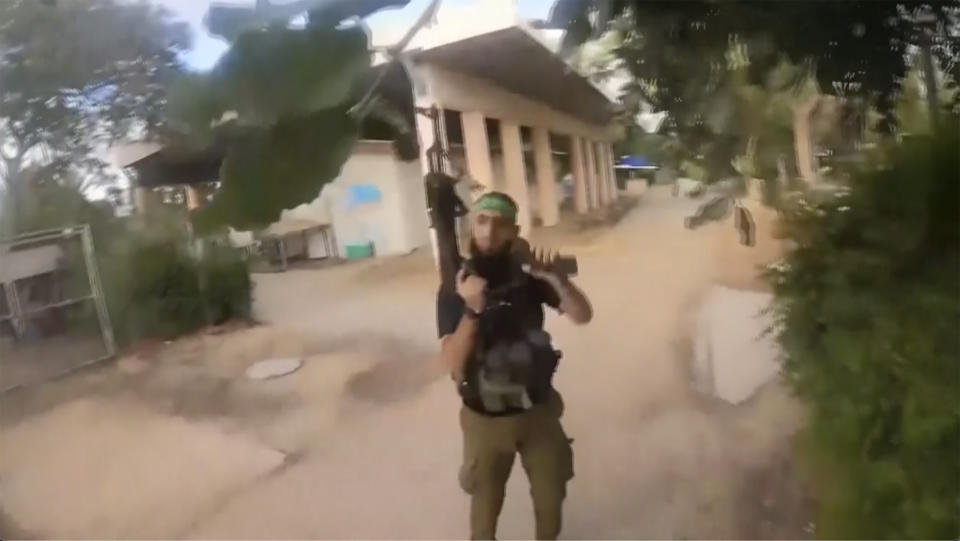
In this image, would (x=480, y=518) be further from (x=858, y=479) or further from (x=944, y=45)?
(x=944, y=45)

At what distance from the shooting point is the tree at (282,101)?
57cm

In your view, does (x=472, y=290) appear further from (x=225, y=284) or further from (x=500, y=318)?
(x=225, y=284)

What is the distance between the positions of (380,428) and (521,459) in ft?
0.36

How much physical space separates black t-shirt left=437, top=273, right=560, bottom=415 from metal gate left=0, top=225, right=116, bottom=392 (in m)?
0.26

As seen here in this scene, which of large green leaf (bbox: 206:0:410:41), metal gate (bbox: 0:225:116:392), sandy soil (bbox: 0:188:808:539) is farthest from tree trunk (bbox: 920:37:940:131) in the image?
metal gate (bbox: 0:225:116:392)

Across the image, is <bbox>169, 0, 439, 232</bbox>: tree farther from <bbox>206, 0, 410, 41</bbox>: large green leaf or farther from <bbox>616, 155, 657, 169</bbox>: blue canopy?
<bbox>616, 155, 657, 169</bbox>: blue canopy

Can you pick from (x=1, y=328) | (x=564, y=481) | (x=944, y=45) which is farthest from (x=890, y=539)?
(x=1, y=328)

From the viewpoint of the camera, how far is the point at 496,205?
1.90 feet

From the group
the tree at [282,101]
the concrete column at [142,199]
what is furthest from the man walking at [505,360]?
the concrete column at [142,199]

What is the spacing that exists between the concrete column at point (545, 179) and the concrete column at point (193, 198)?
0.25 meters

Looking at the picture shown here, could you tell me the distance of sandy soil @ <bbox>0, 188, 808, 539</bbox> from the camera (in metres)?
0.60

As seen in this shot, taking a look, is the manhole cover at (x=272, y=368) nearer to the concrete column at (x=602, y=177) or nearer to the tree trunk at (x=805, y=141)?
the concrete column at (x=602, y=177)

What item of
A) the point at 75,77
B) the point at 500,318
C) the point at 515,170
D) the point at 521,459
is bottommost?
the point at 521,459

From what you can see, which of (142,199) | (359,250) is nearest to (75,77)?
(142,199)
